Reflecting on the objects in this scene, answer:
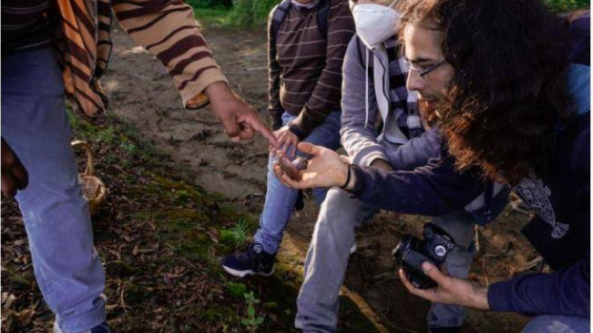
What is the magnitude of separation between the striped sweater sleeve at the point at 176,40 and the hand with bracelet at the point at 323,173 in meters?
0.50

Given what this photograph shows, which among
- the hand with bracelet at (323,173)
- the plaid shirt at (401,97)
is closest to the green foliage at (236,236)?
the hand with bracelet at (323,173)

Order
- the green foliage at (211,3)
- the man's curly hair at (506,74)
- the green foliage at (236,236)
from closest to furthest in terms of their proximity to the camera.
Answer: the man's curly hair at (506,74) < the green foliage at (236,236) < the green foliage at (211,3)

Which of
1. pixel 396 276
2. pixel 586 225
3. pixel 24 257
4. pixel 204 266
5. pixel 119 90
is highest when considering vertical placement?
pixel 586 225

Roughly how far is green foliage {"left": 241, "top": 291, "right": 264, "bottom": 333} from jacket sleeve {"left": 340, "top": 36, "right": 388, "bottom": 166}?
86 centimetres

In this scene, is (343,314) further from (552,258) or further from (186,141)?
(186,141)

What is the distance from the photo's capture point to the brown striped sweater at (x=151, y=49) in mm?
1989

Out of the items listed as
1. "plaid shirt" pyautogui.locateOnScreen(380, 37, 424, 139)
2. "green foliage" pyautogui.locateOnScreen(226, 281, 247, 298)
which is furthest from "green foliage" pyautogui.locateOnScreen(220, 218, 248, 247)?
"plaid shirt" pyautogui.locateOnScreen(380, 37, 424, 139)

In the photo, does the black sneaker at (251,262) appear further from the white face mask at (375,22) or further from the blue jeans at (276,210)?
the white face mask at (375,22)

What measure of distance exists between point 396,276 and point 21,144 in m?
2.18

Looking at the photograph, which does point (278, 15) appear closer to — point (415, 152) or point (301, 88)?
point (301, 88)

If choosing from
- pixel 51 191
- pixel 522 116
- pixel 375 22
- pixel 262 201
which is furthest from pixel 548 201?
pixel 262 201

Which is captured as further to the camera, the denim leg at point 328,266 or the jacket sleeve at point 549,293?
the denim leg at point 328,266

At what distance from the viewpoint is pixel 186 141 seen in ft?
16.9

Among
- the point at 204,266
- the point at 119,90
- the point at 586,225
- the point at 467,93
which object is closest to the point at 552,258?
the point at 586,225
